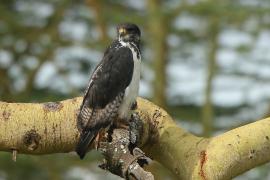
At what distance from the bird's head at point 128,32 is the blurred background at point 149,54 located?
1.88m

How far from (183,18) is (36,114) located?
3044 millimetres

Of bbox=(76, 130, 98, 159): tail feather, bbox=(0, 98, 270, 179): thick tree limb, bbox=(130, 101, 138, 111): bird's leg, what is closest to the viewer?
bbox=(0, 98, 270, 179): thick tree limb

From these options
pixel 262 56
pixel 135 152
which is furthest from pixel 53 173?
pixel 135 152

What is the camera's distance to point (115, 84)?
2719 mm

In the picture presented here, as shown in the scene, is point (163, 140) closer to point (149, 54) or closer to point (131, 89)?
point (131, 89)

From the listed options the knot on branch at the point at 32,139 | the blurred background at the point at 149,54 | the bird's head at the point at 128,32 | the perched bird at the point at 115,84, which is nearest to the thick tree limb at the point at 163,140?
the knot on branch at the point at 32,139

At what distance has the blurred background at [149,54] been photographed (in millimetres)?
4895

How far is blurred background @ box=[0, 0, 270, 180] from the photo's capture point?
16.1 feet

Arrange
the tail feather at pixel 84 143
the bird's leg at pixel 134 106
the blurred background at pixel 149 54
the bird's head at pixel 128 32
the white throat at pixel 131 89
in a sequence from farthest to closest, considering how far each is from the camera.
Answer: the blurred background at pixel 149 54, the bird's head at pixel 128 32, the white throat at pixel 131 89, the bird's leg at pixel 134 106, the tail feather at pixel 84 143

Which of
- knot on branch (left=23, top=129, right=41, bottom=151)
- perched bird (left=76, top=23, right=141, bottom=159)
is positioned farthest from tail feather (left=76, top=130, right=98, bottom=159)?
knot on branch (left=23, top=129, right=41, bottom=151)

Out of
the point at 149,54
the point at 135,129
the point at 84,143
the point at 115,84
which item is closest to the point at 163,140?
the point at 135,129

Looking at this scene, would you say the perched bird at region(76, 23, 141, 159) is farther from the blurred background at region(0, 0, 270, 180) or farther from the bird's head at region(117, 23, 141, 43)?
the blurred background at region(0, 0, 270, 180)

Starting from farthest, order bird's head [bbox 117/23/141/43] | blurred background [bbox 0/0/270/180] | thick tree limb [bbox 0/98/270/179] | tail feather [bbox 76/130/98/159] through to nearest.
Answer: blurred background [bbox 0/0/270/180] < bird's head [bbox 117/23/141/43] < tail feather [bbox 76/130/98/159] < thick tree limb [bbox 0/98/270/179]

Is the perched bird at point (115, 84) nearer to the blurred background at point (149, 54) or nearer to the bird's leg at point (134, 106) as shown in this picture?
the bird's leg at point (134, 106)
